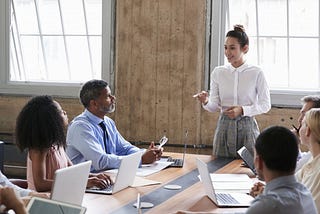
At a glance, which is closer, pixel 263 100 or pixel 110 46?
pixel 263 100

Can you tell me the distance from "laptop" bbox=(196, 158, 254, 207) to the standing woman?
1269 mm

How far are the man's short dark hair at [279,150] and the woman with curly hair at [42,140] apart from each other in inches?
44.5

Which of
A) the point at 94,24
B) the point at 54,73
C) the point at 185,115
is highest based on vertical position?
the point at 94,24

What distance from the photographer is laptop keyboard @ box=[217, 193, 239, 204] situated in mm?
2695

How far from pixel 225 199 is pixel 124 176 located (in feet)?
1.73

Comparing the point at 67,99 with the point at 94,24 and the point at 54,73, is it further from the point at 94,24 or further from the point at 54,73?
the point at 94,24

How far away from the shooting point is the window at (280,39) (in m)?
5.12

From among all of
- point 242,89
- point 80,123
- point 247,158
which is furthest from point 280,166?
point 242,89

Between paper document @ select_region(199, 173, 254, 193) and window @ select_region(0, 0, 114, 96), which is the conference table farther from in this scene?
window @ select_region(0, 0, 114, 96)

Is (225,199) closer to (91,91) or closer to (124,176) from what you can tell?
(124,176)

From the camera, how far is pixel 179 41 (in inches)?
207

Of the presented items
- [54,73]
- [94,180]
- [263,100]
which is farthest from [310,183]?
[54,73]

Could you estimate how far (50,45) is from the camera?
6020 millimetres

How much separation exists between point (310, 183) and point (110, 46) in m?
3.30
